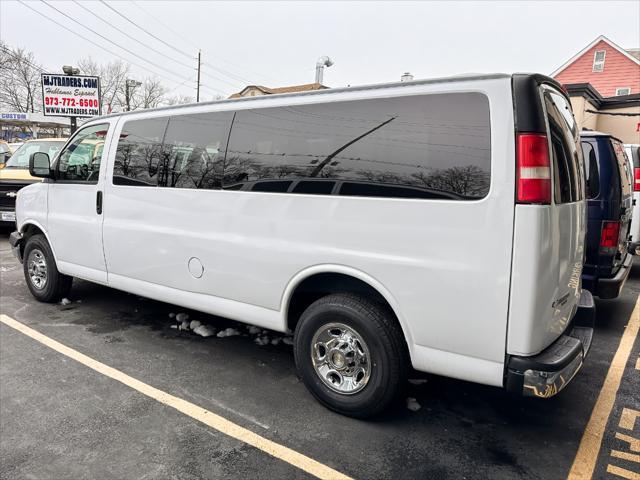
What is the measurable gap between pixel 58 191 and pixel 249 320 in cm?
299

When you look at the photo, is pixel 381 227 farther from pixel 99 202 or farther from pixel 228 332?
pixel 99 202

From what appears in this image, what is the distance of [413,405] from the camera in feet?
10.7

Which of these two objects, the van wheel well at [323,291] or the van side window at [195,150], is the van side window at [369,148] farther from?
the van wheel well at [323,291]

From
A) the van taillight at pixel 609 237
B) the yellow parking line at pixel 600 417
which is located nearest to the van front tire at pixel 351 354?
the yellow parking line at pixel 600 417

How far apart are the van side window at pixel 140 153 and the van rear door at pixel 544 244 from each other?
9.79 feet

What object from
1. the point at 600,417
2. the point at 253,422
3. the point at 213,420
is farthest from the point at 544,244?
the point at 213,420

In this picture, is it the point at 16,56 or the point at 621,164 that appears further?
the point at 16,56

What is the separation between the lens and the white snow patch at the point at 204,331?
4547 millimetres

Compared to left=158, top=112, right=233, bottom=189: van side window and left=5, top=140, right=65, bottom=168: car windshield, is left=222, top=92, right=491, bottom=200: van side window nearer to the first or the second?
left=158, top=112, right=233, bottom=189: van side window

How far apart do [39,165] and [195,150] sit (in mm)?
2315

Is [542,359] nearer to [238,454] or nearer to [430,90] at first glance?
[430,90]

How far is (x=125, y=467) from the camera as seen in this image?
2.55m

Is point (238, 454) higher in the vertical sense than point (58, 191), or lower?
lower

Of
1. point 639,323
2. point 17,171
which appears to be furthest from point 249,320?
point 17,171
